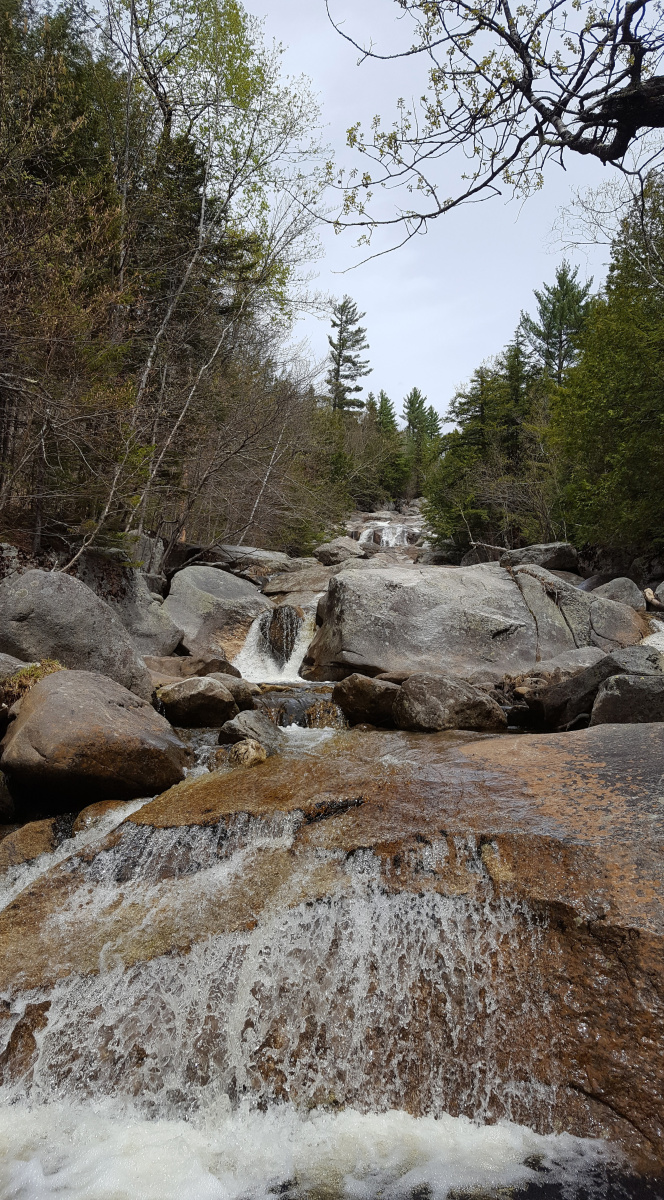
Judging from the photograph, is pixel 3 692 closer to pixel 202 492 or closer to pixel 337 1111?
pixel 337 1111

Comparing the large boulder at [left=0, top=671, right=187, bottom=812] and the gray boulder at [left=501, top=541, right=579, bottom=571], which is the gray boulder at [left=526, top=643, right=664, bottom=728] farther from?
the gray boulder at [left=501, top=541, right=579, bottom=571]

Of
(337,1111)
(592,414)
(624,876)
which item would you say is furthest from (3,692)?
(592,414)

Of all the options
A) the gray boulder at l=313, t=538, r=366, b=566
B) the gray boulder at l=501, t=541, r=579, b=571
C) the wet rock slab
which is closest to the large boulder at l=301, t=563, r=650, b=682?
the wet rock slab

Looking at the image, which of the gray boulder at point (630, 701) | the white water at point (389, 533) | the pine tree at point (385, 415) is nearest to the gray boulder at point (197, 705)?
the gray boulder at point (630, 701)

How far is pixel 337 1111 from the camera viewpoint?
252 centimetres

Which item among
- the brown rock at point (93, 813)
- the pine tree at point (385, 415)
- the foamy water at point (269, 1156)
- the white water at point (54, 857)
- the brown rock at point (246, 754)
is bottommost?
the foamy water at point (269, 1156)

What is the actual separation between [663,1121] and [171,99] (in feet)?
52.5

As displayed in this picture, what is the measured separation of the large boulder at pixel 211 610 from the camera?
11.6 meters

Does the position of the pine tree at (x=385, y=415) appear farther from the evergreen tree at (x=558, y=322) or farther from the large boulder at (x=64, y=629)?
the large boulder at (x=64, y=629)

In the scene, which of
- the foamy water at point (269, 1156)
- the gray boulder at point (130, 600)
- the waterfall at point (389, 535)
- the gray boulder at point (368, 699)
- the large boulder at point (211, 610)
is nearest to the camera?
the foamy water at point (269, 1156)

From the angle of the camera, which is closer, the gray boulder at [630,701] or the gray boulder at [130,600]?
the gray boulder at [630,701]

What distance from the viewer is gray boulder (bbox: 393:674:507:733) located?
251 inches

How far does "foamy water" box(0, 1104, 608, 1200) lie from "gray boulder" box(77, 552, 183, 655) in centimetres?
795

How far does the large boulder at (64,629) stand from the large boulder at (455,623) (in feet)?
11.4
